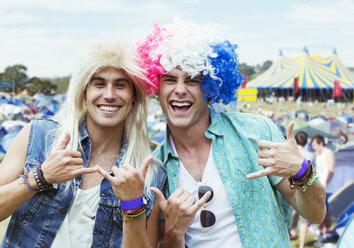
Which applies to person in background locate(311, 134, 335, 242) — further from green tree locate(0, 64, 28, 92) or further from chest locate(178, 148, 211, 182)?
green tree locate(0, 64, 28, 92)

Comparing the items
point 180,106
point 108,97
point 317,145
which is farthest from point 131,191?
point 317,145

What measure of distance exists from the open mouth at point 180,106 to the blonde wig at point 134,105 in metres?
0.21

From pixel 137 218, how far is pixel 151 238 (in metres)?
0.34

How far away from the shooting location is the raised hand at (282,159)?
1.87m

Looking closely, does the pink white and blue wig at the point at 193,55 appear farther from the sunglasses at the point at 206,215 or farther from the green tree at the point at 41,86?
the green tree at the point at 41,86

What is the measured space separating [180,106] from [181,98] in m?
0.06

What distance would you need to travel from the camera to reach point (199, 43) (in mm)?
2295

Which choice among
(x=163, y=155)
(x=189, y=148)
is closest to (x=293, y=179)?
(x=189, y=148)

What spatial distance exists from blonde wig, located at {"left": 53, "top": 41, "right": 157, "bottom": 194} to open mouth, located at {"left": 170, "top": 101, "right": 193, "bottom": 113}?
0.69ft

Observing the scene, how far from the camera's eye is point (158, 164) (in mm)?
2316

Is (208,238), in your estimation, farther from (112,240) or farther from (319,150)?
(319,150)

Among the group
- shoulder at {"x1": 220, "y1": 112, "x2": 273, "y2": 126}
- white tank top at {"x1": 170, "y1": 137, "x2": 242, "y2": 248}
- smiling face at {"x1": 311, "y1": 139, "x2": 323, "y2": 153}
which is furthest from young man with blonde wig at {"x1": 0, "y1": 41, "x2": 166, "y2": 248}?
smiling face at {"x1": 311, "y1": 139, "x2": 323, "y2": 153}

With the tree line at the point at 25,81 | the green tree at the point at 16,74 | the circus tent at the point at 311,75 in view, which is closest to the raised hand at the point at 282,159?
the circus tent at the point at 311,75

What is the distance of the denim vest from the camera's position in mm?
1983
